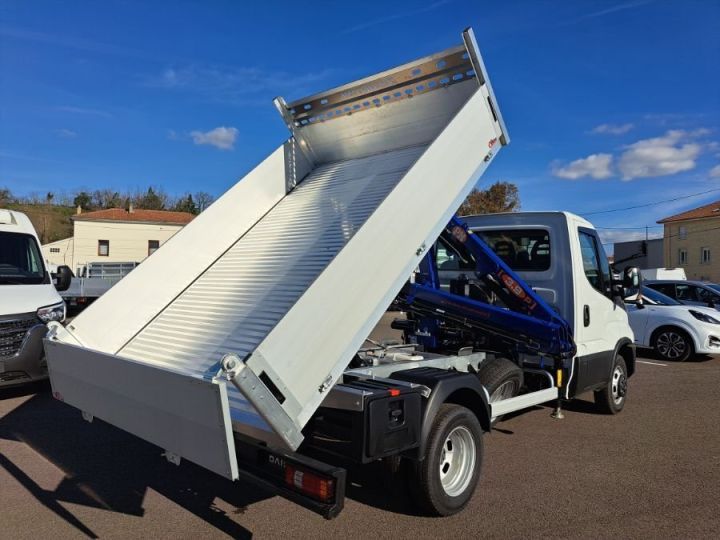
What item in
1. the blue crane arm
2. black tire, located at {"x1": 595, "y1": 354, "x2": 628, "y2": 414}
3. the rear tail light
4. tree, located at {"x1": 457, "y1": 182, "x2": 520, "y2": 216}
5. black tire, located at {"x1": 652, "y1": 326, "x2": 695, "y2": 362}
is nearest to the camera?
the rear tail light

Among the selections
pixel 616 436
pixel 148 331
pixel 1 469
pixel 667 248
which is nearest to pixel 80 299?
pixel 1 469

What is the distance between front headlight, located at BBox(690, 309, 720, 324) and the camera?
37.9 feet

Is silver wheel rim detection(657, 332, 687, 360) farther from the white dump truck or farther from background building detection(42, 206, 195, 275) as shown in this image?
background building detection(42, 206, 195, 275)

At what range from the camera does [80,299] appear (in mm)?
17938

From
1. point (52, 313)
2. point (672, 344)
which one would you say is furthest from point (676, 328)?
point (52, 313)

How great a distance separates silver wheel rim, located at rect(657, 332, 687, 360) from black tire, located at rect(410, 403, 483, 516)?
31.7ft

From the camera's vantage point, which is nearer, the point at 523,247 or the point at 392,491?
the point at 392,491

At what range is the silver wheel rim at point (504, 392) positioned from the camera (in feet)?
16.1

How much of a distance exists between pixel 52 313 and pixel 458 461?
19.4ft

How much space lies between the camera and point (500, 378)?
4.99 metres

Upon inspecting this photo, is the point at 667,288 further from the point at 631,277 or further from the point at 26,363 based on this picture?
the point at 26,363

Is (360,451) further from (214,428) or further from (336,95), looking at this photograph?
(336,95)

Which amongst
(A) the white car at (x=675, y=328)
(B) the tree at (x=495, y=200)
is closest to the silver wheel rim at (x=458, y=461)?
(A) the white car at (x=675, y=328)

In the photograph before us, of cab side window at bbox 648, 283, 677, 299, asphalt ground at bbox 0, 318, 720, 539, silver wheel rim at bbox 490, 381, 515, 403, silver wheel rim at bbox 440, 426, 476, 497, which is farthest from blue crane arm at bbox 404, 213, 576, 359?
cab side window at bbox 648, 283, 677, 299
